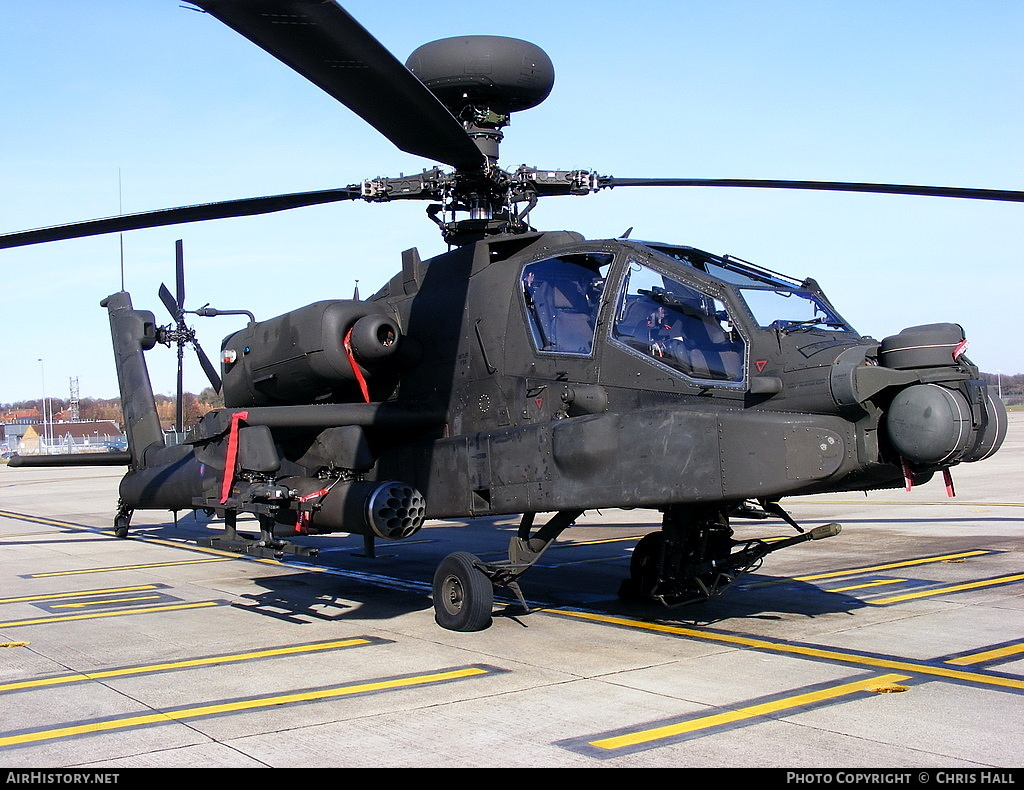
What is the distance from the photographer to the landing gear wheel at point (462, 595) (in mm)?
9109

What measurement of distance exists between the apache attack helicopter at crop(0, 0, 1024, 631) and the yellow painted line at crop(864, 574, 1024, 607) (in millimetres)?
1911

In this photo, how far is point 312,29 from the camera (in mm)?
5633

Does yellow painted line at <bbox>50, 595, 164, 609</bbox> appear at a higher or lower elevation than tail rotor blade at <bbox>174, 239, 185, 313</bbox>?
lower

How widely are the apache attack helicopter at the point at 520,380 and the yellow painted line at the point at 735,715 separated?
138cm

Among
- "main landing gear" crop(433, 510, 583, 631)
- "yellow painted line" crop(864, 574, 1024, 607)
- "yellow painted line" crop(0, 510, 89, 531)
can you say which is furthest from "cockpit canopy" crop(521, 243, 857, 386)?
"yellow painted line" crop(0, 510, 89, 531)

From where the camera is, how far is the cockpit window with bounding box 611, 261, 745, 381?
7.95 meters

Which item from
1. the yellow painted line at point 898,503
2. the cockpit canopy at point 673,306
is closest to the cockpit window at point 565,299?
the cockpit canopy at point 673,306

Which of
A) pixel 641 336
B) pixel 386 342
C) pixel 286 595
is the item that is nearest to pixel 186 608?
pixel 286 595

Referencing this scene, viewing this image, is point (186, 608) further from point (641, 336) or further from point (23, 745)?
point (641, 336)

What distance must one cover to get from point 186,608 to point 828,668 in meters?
6.98

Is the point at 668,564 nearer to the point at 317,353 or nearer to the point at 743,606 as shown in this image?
the point at 743,606

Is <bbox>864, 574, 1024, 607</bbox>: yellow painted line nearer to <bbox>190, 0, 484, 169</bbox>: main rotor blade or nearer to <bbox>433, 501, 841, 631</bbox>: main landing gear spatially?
<bbox>433, 501, 841, 631</bbox>: main landing gear

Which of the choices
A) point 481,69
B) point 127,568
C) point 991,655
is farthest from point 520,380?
point 127,568

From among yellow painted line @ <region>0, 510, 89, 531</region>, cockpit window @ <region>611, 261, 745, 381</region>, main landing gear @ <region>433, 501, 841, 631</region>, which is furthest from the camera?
yellow painted line @ <region>0, 510, 89, 531</region>
